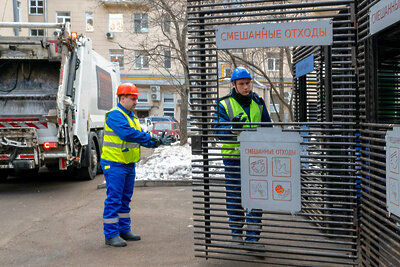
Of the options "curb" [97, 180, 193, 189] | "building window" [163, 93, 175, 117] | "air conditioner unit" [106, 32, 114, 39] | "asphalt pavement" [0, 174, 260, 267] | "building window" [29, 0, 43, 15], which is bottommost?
"asphalt pavement" [0, 174, 260, 267]

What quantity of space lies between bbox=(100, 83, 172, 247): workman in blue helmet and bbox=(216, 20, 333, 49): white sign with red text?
1.67 meters

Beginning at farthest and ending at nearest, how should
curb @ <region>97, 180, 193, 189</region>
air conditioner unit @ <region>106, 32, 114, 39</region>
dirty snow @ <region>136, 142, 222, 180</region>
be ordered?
air conditioner unit @ <region>106, 32, 114, 39</region>
dirty snow @ <region>136, 142, 222, 180</region>
curb @ <region>97, 180, 193, 189</region>

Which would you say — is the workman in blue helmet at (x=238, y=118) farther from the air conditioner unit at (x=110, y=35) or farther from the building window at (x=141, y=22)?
the air conditioner unit at (x=110, y=35)

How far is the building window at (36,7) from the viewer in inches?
1400

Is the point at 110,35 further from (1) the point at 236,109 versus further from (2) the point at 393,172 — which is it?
(2) the point at 393,172

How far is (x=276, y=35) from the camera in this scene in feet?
13.0

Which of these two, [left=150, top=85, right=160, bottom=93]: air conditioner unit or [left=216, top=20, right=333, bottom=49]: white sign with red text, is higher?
[left=150, top=85, right=160, bottom=93]: air conditioner unit

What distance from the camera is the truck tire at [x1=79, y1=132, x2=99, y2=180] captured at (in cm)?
1018

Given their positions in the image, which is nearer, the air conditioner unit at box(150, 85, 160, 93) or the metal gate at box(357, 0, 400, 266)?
the metal gate at box(357, 0, 400, 266)

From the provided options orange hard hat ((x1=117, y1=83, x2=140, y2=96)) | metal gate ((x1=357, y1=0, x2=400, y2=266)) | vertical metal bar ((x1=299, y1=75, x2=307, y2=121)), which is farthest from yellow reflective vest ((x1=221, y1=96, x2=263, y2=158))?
vertical metal bar ((x1=299, y1=75, x2=307, y2=121))

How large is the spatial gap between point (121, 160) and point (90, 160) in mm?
5443

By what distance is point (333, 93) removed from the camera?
13.2ft

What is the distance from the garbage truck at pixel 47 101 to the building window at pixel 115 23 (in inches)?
1037

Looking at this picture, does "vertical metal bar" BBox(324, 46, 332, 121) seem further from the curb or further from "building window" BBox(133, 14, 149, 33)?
"building window" BBox(133, 14, 149, 33)
